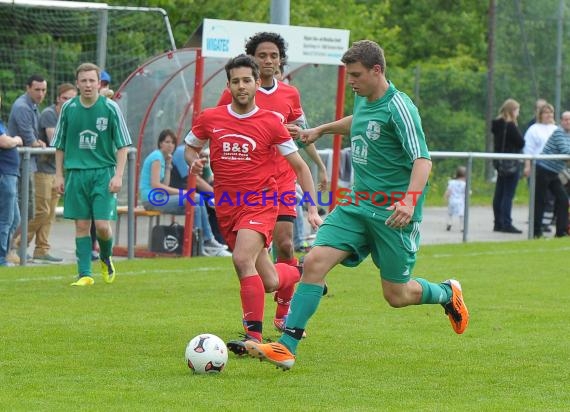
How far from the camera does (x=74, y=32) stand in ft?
73.6

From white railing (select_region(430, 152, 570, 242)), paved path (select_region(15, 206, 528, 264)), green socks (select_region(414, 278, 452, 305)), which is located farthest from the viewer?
white railing (select_region(430, 152, 570, 242))

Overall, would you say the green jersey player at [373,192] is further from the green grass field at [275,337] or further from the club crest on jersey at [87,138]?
the club crest on jersey at [87,138]

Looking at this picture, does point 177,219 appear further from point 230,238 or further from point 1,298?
point 230,238

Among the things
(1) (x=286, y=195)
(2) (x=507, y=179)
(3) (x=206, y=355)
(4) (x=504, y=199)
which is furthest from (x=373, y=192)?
(4) (x=504, y=199)

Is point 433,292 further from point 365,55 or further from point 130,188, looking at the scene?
point 130,188

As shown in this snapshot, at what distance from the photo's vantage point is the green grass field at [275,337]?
699 centimetres

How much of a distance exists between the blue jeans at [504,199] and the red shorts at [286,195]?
34.2 ft

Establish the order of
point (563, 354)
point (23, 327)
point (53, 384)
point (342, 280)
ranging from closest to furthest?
point (53, 384) → point (563, 354) → point (23, 327) → point (342, 280)

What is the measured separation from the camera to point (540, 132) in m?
20.1

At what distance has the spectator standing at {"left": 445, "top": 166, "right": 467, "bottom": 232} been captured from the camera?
1969 cm

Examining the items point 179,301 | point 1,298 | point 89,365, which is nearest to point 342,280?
point 179,301

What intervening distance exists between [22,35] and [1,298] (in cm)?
1157

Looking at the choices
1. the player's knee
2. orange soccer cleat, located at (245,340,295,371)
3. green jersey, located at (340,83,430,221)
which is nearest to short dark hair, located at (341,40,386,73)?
green jersey, located at (340,83,430,221)

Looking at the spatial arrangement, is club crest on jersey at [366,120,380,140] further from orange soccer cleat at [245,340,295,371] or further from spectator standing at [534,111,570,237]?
spectator standing at [534,111,570,237]
